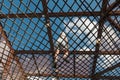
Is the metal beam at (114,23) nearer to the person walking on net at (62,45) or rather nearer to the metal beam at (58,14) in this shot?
the metal beam at (58,14)

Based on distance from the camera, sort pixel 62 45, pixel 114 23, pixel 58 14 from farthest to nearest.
Answer: pixel 62 45 < pixel 114 23 < pixel 58 14

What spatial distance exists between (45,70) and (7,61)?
2.00 metres

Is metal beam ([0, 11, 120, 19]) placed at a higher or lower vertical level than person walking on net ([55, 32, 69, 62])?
higher

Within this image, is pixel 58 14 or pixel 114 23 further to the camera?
pixel 114 23

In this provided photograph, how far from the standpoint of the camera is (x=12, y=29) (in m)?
10.3

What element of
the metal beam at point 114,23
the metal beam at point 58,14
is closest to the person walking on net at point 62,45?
the metal beam at point 58,14

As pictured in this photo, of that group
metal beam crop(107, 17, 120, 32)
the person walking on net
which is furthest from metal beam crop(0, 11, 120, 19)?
the person walking on net

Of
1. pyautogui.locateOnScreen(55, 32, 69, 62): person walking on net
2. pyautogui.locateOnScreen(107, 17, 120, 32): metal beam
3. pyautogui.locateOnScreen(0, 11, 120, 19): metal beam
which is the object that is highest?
pyautogui.locateOnScreen(0, 11, 120, 19): metal beam

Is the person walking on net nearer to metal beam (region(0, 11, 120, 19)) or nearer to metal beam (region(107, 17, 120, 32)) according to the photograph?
metal beam (region(0, 11, 120, 19))

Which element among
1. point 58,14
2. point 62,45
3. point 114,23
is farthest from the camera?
point 62,45

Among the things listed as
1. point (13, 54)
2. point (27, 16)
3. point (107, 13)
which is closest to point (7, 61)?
point (13, 54)

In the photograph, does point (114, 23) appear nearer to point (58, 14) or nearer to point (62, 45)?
point (58, 14)

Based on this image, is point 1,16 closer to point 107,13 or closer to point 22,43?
point 22,43

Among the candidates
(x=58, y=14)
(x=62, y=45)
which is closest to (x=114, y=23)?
(x=58, y=14)
